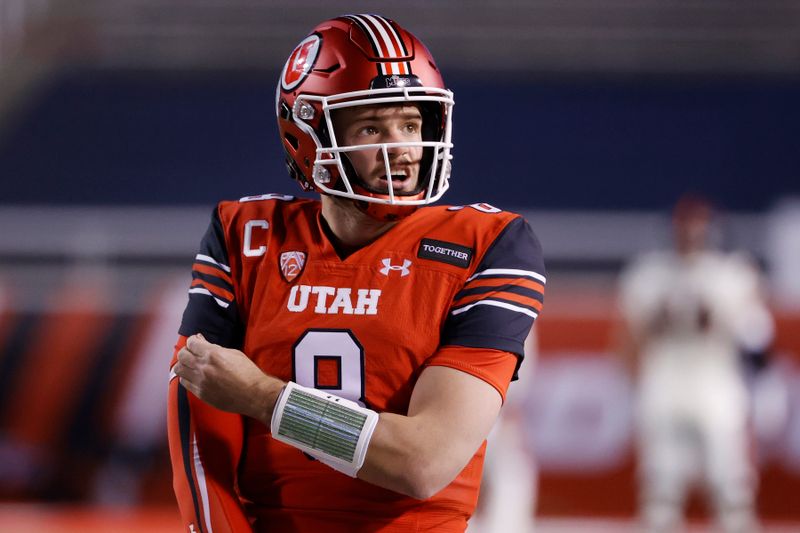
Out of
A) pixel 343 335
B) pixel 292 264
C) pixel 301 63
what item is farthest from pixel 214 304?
pixel 301 63

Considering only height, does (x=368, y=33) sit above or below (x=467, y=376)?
above

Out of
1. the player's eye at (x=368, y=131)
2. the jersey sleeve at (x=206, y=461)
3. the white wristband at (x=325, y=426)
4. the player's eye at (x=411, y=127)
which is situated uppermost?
the player's eye at (x=411, y=127)

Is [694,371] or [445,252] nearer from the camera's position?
[445,252]

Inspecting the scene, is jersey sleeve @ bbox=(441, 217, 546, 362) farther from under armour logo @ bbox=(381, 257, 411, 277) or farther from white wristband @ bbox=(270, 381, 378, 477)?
white wristband @ bbox=(270, 381, 378, 477)

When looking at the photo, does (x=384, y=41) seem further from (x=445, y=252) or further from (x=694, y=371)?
(x=694, y=371)

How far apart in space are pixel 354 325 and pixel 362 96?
1.35ft

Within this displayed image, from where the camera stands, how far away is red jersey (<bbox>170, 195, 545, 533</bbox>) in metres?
1.88

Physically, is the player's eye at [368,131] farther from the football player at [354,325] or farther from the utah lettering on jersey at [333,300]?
the utah lettering on jersey at [333,300]

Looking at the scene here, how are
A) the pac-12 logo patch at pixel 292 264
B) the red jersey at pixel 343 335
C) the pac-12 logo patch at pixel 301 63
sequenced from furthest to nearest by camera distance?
1. the pac-12 logo patch at pixel 301 63
2. the pac-12 logo patch at pixel 292 264
3. the red jersey at pixel 343 335

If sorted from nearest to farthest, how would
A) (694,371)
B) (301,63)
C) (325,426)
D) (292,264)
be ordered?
(325,426), (292,264), (301,63), (694,371)

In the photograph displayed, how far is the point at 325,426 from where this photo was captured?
178cm

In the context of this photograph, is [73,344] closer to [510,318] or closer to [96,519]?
[96,519]

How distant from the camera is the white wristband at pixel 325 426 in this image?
5.82 feet

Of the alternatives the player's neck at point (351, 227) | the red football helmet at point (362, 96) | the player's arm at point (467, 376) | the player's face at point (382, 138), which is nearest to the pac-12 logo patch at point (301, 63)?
the red football helmet at point (362, 96)
